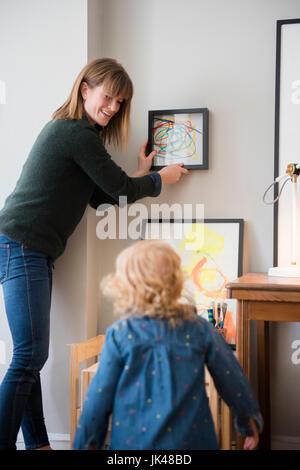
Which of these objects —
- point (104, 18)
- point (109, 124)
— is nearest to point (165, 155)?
point (109, 124)

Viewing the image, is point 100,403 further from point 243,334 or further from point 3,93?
point 3,93

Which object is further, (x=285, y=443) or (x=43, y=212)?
(x=285, y=443)

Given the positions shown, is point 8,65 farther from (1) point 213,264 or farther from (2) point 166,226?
(1) point 213,264

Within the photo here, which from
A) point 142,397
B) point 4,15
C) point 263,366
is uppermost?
point 4,15

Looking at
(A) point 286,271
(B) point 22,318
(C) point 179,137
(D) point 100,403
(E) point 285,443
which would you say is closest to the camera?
(D) point 100,403

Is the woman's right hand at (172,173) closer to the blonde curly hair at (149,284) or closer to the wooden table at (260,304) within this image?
the wooden table at (260,304)

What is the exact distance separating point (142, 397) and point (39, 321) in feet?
1.94

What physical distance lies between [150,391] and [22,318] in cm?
62

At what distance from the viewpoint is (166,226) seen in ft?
6.95

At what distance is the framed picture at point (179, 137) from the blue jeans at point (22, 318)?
76 centimetres

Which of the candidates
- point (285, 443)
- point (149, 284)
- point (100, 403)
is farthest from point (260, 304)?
point (285, 443)

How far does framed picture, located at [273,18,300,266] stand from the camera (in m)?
2.00

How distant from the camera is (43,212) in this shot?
5.32 ft

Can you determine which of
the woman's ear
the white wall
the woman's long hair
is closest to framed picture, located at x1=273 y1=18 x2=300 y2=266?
the white wall
